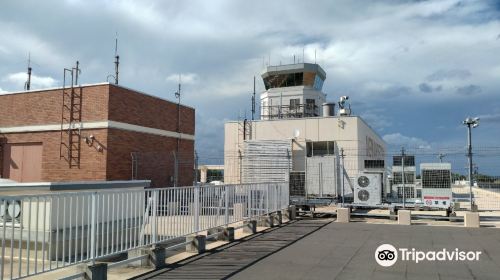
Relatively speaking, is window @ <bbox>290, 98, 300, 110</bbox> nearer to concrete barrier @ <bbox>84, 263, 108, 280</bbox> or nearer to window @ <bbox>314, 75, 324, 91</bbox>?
window @ <bbox>314, 75, 324, 91</bbox>

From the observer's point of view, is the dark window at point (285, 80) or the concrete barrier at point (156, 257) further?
the dark window at point (285, 80)

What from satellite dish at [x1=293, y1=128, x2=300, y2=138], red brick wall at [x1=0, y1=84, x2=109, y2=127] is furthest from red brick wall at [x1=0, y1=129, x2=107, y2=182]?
satellite dish at [x1=293, y1=128, x2=300, y2=138]

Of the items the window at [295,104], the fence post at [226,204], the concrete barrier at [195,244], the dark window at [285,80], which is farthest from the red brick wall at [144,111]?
the concrete barrier at [195,244]

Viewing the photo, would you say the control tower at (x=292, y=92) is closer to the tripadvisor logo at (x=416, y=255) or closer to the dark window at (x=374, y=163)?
the dark window at (x=374, y=163)

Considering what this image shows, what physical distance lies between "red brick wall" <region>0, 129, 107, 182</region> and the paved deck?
11.3 metres

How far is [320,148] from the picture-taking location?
Answer: 30.0 metres

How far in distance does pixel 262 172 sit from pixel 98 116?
11371 mm

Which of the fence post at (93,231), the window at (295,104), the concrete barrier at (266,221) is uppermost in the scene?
the window at (295,104)

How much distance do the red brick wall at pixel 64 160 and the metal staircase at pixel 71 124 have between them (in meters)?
0.30

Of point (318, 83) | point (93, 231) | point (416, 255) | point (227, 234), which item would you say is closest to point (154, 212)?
point (93, 231)

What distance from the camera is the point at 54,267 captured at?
6578 millimetres

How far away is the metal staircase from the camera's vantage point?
22875mm

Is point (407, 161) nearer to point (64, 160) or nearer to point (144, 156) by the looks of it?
point (144, 156)

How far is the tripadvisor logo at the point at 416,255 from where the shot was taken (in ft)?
32.0
